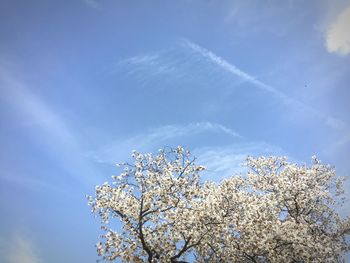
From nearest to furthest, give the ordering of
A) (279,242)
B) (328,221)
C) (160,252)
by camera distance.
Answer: (160,252) < (279,242) < (328,221)

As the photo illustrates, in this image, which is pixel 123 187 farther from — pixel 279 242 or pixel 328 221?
pixel 328 221

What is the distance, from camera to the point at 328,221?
38.6 metres

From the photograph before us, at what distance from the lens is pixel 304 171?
3878 centimetres

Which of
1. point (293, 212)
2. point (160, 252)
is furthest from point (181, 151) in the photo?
point (293, 212)

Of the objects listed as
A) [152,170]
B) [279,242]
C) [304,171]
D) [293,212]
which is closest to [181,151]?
[152,170]

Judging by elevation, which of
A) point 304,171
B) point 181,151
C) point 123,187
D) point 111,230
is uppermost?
point 304,171

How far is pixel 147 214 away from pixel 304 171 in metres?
→ 21.7

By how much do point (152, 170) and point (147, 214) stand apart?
3.46 meters

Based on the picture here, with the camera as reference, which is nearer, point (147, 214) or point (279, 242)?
point (147, 214)

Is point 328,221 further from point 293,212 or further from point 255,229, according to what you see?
point 255,229

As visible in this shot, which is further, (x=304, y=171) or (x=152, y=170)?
(x=304, y=171)

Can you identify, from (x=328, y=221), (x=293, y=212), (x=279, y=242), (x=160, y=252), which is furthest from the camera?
(x=328, y=221)

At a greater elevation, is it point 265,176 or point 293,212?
point 265,176

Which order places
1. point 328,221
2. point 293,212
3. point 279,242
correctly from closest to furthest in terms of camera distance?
point 279,242 < point 293,212 < point 328,221
